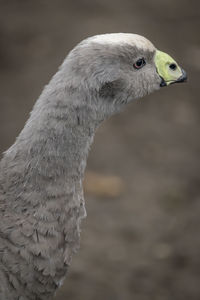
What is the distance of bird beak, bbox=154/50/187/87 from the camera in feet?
9.98

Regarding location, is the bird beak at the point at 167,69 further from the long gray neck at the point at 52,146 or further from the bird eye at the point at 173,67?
the long gray neck at the point at 52,146

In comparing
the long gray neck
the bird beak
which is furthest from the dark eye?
the long gray neck

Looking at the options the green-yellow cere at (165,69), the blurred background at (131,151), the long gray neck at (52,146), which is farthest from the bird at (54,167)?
the blurred background at (131,151)

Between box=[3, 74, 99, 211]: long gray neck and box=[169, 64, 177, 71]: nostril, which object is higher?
box=[169, 64, 177, 71]: nostril

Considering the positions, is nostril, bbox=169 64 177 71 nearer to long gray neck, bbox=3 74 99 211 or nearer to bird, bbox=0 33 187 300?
bird, bbox=0 33 187 300

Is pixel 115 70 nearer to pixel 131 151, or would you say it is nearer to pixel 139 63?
pixel 139 63

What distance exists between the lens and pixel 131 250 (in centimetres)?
543

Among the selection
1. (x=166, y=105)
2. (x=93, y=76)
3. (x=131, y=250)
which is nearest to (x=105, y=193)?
(x=131, y=250)

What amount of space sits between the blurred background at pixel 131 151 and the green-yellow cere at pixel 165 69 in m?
2.37

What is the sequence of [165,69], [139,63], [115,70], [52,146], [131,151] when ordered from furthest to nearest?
[131,151], [165,69], [139,63], [115,70], [52,146]

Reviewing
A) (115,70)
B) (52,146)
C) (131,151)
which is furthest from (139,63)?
(131,151)

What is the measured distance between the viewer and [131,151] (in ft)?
21.2

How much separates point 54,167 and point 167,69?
0.77 m

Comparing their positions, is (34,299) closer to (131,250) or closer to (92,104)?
(92,104)
